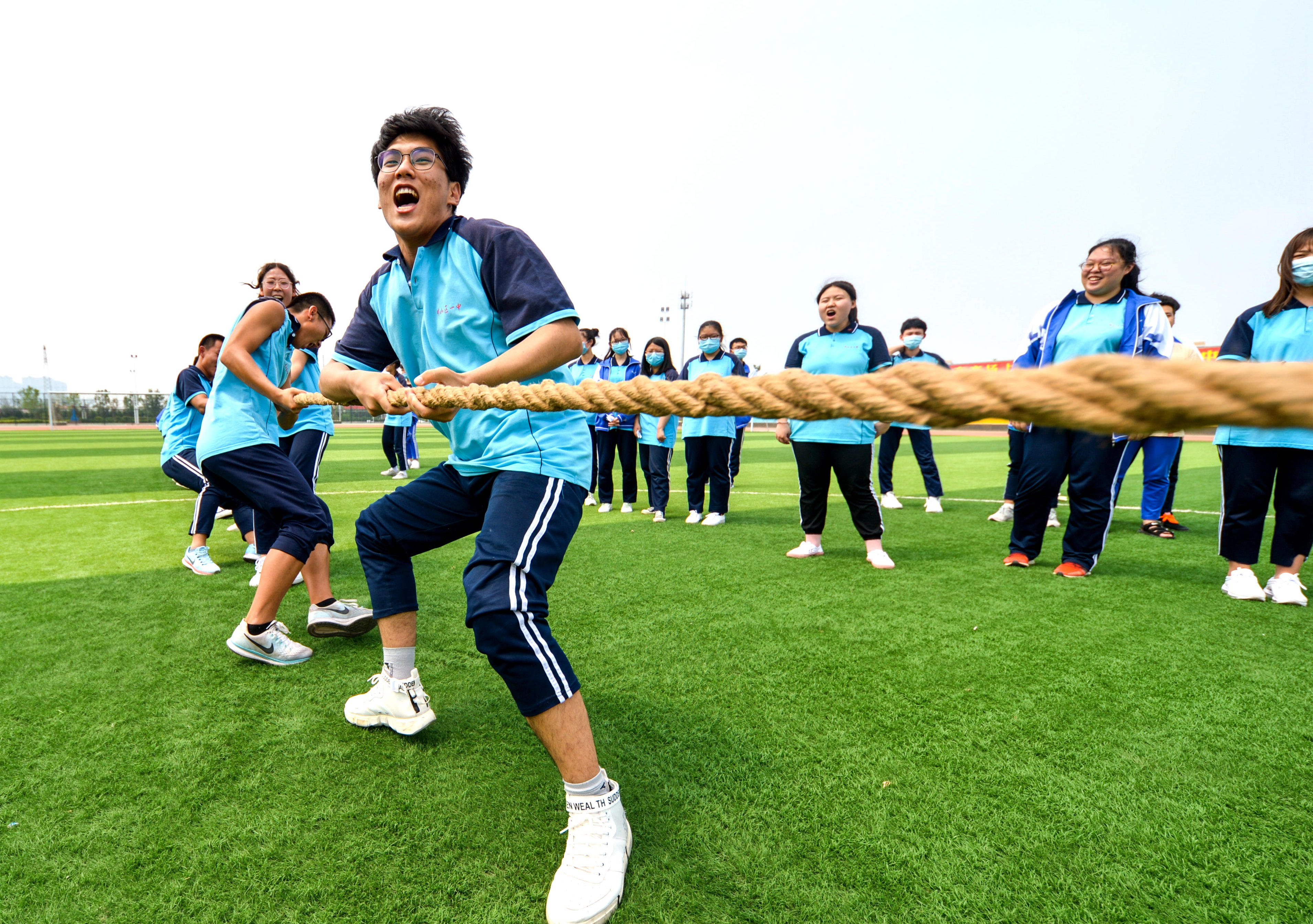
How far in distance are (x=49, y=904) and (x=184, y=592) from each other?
2.80m

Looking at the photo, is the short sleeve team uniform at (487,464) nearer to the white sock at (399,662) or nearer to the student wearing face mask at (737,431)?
the white sock at (399,662)

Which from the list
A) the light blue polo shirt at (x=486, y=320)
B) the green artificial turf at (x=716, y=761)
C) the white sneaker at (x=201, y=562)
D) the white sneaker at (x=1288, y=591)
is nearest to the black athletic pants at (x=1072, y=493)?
the green artificial turf at (x=716, y=761)

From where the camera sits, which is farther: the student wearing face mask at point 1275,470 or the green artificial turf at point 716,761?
the student wearing face mask at point 1275,470

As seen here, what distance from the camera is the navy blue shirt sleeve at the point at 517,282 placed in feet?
5.30

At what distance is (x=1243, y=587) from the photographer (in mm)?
3623

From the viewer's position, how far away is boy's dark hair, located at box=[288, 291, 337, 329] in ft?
11.1

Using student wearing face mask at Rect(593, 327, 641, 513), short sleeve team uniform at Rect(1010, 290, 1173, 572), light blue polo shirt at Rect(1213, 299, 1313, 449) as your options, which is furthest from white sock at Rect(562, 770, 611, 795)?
student wearing face mask at Rect(593, 327, 641, 513)

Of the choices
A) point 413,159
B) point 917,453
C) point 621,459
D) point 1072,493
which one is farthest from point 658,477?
point 413,159

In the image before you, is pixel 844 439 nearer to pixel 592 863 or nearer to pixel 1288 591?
pixel 1288 591

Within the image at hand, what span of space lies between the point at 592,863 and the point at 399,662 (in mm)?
983

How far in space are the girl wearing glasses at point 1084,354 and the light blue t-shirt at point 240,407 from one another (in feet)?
13.5

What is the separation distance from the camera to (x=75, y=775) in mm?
1896

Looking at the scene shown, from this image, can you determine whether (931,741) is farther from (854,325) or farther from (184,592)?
(184,592)

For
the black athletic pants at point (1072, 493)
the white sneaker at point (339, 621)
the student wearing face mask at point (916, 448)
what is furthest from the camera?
the student wearing face mask at point (916, 448)
